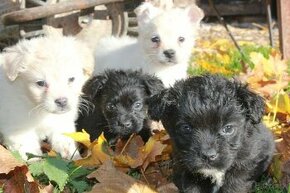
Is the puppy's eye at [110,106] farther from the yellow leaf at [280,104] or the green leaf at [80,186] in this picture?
the yellow leaf at [280,104]

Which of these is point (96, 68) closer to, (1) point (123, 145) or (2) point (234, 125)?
(1) point (123, 145)

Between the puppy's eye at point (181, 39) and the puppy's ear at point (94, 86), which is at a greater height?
the puppy's ear at point (94, 86)

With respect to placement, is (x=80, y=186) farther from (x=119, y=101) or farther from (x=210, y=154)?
(x=119, y=101)

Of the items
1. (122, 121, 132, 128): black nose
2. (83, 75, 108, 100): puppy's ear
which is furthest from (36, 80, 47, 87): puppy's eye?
(122, 121, 132, 128): black nose

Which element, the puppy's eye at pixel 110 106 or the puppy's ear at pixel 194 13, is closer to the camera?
the puppy's eye at pixel 110 106

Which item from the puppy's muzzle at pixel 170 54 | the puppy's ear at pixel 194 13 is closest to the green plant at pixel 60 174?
the puppy's muzzle at pixel 170 54

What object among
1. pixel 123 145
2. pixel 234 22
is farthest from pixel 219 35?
pixel 123 145

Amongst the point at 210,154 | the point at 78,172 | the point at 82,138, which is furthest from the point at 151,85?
the point at 210,154

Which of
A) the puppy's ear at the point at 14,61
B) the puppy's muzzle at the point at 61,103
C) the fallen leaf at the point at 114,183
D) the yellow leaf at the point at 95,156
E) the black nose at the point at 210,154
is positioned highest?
the puppy's ear at the point at 14,61

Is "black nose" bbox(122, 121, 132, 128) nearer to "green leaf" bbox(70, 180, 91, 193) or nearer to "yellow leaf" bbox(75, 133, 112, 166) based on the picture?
"yellow leaf" bbox(75, 133, 112, 166)
